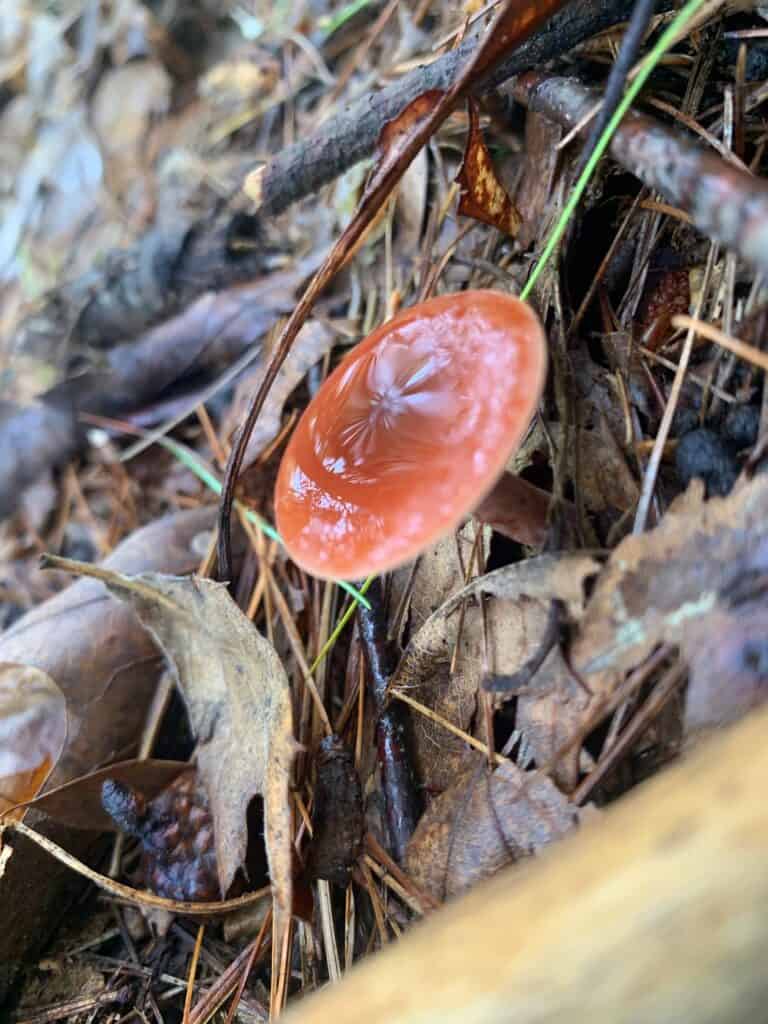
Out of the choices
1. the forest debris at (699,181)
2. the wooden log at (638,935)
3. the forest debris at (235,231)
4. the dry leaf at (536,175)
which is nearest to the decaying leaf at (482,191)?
the dry leaf at (536,175)

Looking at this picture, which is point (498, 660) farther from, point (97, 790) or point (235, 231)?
point (235, 231)

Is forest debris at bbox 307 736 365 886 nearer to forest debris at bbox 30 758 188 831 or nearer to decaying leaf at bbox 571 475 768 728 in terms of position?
forest debris at bbox 30 758 188 831

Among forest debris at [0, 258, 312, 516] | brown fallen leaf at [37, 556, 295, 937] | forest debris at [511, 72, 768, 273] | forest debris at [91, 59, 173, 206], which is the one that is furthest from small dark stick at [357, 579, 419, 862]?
forest debris at [91, 59, 173, 206]

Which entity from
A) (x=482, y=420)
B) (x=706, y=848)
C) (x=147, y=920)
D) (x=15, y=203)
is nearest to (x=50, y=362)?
(x=15, y=203)

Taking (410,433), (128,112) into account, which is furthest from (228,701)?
(128,112)

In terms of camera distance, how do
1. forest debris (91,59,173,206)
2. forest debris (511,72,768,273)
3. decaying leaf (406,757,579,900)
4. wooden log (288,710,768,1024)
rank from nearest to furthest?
wooden log (288,710,768,1024) → forest debris (511,72,768,273) → decaying leaf (406,757,579,900) → forest debris (91,59,173,206)
